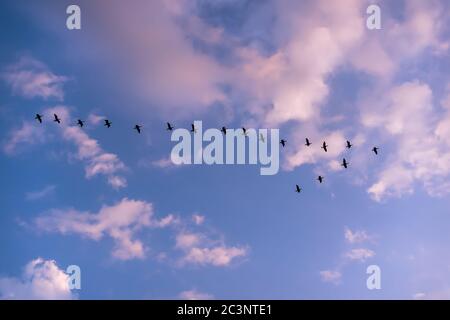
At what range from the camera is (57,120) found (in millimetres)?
91438
